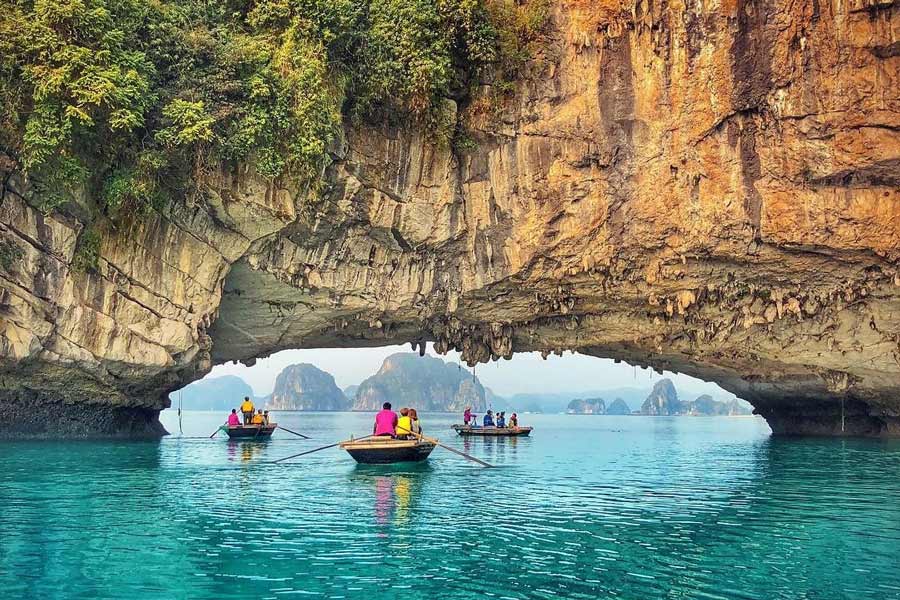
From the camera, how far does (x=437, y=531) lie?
11.2 m

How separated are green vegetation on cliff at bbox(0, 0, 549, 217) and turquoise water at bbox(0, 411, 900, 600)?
22.0 ft

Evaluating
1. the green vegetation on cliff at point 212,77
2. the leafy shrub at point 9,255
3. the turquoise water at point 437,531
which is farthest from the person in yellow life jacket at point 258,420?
the leafy shrub at point 9,255

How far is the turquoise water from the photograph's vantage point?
845 cm

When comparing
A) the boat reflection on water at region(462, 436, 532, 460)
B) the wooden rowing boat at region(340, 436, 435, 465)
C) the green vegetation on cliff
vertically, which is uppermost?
the green vegetation on cliff

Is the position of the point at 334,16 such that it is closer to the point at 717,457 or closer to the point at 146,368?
the point at 146,368

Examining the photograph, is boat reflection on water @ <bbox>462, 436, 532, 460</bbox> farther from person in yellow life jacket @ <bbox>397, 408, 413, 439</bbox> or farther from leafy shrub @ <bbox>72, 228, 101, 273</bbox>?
leafy shrub @ <bbox>72, 228, 101, 273</bbox>

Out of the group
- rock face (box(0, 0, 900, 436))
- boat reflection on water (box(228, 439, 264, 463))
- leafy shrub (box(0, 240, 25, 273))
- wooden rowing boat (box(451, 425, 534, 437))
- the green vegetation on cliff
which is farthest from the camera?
wooden rowing boat (box(451, 425, 534, 437))

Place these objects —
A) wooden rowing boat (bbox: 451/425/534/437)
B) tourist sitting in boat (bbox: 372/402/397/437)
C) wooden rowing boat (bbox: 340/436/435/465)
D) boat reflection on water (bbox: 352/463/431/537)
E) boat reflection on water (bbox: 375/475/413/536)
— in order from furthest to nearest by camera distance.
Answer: wooden rowing boat (bbox: 451/425/534/437) → tourist sitting in boat (bbox: 372/402/397/437) → wooden rowing boat (bbox: 340/436/435/465) → boat reflection on water (bbox: 375/475/413/536) → boat reflection on water (bbox: 352/463/431/537)

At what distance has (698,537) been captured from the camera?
11.0 m

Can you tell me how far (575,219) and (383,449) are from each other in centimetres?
720

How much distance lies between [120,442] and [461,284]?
497 inches

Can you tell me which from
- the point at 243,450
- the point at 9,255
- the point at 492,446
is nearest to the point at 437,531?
the point at 9,255

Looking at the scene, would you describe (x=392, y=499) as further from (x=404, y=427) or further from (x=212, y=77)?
(x=212, y=77)

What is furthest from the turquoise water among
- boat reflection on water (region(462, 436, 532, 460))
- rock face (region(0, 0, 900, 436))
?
boat reflection on water (region(462, 436, 532, 460))
